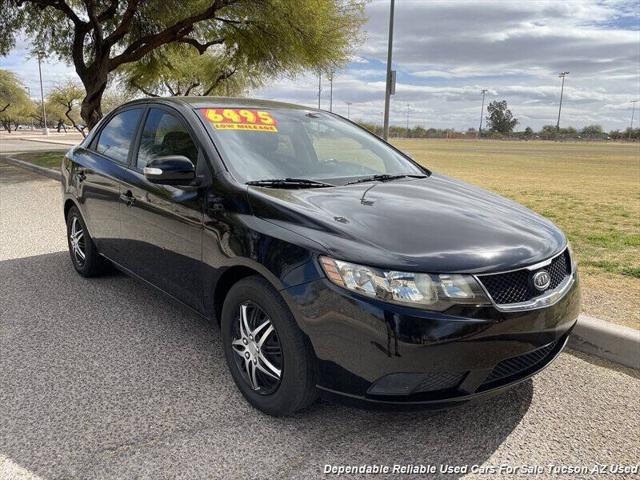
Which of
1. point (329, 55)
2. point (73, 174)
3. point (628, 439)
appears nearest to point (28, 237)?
point (73, 174)

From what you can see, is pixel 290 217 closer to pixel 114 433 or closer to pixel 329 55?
pixel 114 433

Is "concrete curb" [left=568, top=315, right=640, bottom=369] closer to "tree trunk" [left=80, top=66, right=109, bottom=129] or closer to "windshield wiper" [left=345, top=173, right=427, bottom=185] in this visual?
"windshield wiper" [left=345, top=173, right=427, bottom=185]

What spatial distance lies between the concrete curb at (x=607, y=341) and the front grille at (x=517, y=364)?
3.93 ft

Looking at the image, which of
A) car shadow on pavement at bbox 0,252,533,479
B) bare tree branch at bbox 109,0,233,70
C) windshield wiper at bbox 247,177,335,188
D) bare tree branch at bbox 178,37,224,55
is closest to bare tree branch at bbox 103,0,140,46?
bare tree branch at bbox 109,0,233,70

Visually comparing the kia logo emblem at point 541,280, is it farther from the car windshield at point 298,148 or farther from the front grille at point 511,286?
the car windshield at point 298,148

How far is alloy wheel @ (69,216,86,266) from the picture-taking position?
4969 mm

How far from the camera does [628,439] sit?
8.73 feet

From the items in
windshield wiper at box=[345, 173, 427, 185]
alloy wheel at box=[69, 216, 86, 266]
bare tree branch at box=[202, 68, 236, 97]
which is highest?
bare tree branch at box=[202, 68, 236, 97]

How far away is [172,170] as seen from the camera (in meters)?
3.07

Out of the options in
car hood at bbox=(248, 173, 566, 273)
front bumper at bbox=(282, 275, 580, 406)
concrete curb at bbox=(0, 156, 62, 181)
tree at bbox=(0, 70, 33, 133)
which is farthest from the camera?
tree at bbox=(0, 70, 33, 133)

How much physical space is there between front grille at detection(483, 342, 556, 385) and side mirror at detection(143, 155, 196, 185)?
195cm

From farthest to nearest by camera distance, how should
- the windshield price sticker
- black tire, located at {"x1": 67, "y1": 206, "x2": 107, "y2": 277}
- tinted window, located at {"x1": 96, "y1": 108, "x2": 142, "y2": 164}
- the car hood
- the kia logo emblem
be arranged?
black tire, located at {"x1": 67, "y1": 206, "x2": 107, "y2": 277} → tinted window, located at {"x1": 96, "y1": 108, "x2": 142, "y2": 164} → the windshield price sticker → the kia logo emblem → the car hood

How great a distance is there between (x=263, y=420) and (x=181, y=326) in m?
1.42

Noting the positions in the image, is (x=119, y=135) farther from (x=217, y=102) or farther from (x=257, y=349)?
(x=257, y=349)
